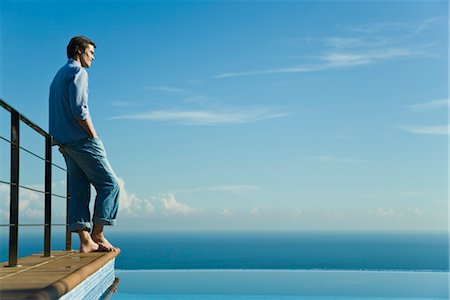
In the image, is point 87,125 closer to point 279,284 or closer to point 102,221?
point 102,221

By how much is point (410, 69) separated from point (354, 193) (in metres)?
9.46

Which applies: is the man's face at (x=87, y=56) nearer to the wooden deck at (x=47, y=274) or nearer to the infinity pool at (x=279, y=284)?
the wooden deck at (x=47, y=274)

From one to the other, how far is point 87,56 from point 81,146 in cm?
46

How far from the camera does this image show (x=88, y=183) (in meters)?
3.83

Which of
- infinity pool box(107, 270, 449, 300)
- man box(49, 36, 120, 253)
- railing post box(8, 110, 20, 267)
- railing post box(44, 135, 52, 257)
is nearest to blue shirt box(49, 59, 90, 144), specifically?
man box(49, 36, 120, 253)

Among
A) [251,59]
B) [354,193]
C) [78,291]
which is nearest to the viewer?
[78,291]

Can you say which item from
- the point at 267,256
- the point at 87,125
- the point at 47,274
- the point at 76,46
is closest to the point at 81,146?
the point at 87,125

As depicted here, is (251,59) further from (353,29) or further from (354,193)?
(354,193)

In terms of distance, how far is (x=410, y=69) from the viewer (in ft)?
43.6

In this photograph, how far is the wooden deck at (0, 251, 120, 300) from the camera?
86.6 inches

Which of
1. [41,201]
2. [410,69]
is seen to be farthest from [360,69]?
[41,201]

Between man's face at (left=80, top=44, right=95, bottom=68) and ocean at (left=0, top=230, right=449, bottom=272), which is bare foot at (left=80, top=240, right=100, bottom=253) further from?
man's face at (left=80, top=44, right=95, bottom=68)

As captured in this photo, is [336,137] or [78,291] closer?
[78,291]

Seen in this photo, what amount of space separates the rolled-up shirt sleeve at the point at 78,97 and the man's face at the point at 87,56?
137 millimetres
